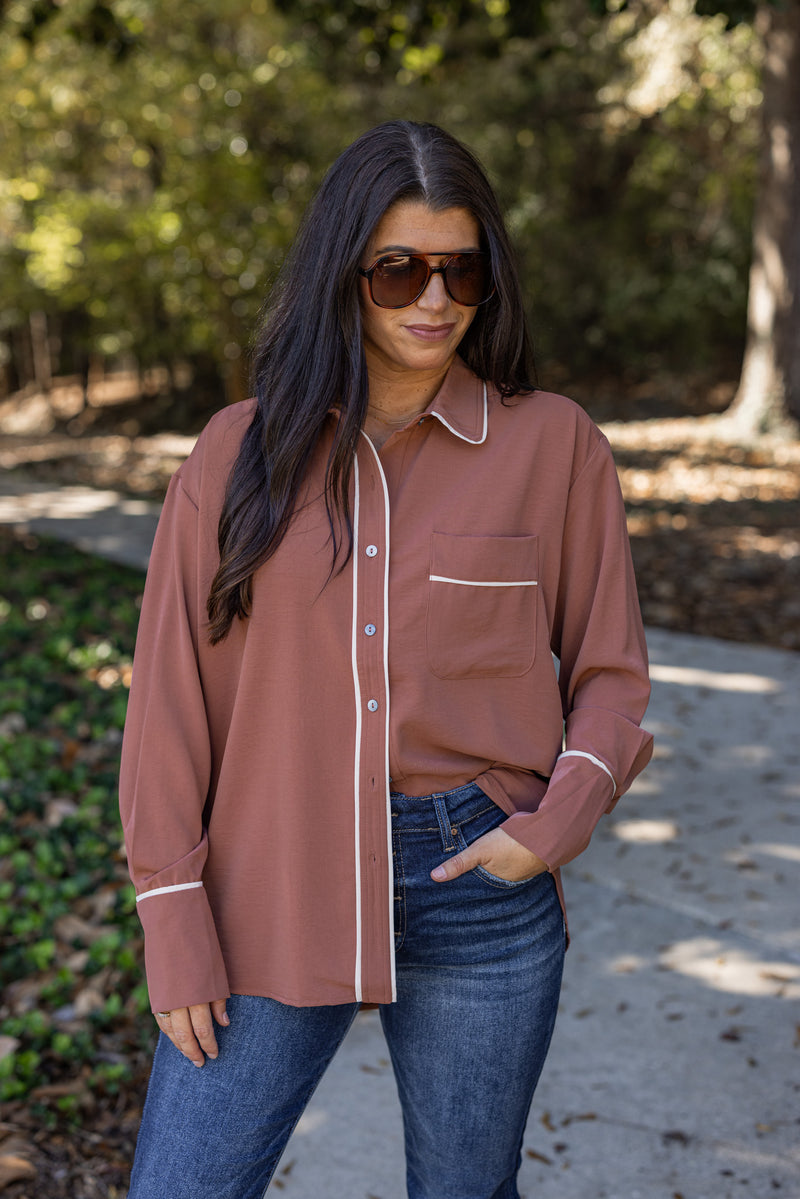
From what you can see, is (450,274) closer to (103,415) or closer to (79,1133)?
(79,1133)

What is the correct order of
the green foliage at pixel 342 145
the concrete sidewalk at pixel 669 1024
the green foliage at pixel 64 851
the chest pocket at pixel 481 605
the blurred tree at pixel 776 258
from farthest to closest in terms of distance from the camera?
the green foliage at pixel 342 145, the blurred tree at pixel 776 258, the green foliage at pixel 64 851, the concrete sidewalk at pixel 669 1024, the chest pocket at pixel 481 605

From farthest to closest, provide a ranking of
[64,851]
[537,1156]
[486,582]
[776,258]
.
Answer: [776,258], [64,851], [537,1156], [486,582]

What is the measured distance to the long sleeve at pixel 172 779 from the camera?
1.66 meters

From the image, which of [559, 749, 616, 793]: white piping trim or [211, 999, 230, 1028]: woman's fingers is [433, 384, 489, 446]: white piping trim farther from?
[211, 999, 230, 1028]: woman's fingers

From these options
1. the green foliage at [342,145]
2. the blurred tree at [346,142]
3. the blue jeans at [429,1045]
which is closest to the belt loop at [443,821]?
the blue jeans at [429,1045]

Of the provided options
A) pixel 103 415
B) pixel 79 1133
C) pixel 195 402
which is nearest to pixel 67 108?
pixel 195 402

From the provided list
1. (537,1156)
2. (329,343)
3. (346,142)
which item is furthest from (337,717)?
(346,142)

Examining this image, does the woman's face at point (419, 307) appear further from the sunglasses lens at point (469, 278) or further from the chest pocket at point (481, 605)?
the chest pocket at point (481, 605)

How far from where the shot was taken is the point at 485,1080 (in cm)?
179

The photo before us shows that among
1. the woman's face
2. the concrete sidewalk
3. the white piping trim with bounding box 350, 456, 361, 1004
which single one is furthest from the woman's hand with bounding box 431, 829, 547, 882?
the concrete sidewalk

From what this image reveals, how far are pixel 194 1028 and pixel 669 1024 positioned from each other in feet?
6.62

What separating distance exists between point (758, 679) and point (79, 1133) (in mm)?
4232

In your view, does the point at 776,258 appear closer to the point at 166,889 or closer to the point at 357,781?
the point at 357,781

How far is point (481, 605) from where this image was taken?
69.8 inches
